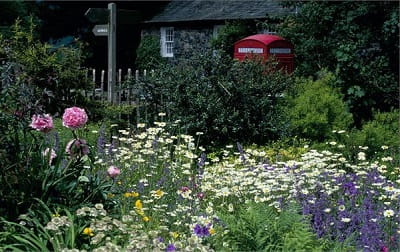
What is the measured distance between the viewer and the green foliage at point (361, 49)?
10.5 metres

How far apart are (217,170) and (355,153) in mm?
2444

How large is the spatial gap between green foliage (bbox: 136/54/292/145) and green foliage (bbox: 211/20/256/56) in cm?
1038

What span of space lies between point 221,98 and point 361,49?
293 cm

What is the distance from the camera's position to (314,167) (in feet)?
20.4

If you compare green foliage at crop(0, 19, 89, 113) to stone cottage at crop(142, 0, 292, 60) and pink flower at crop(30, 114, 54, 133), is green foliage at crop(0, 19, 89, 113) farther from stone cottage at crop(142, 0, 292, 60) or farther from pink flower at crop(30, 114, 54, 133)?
stone cottage at crop(142, 0, 292, 60)

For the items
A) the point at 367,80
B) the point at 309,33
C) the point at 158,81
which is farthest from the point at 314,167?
the point at 309,33

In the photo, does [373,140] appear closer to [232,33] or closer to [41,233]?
[41,233]

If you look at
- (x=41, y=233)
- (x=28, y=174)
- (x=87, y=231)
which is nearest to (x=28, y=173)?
(x=28, y=174)

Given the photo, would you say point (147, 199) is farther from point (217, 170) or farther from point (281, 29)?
point (281, 29)

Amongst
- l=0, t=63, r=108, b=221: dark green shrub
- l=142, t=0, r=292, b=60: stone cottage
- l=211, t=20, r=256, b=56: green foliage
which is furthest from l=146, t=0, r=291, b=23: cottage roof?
l=0, t=63, r=108, b=221: dark green shrub

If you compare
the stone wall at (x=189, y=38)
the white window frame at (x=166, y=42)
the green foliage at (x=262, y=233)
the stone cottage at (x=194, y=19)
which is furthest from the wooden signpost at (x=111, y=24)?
the white window frame at (x=166, y=42)

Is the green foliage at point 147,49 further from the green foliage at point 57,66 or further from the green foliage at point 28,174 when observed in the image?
the green foliage at point 28,174

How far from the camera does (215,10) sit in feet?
73.4

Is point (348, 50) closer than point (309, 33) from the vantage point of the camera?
Yes
